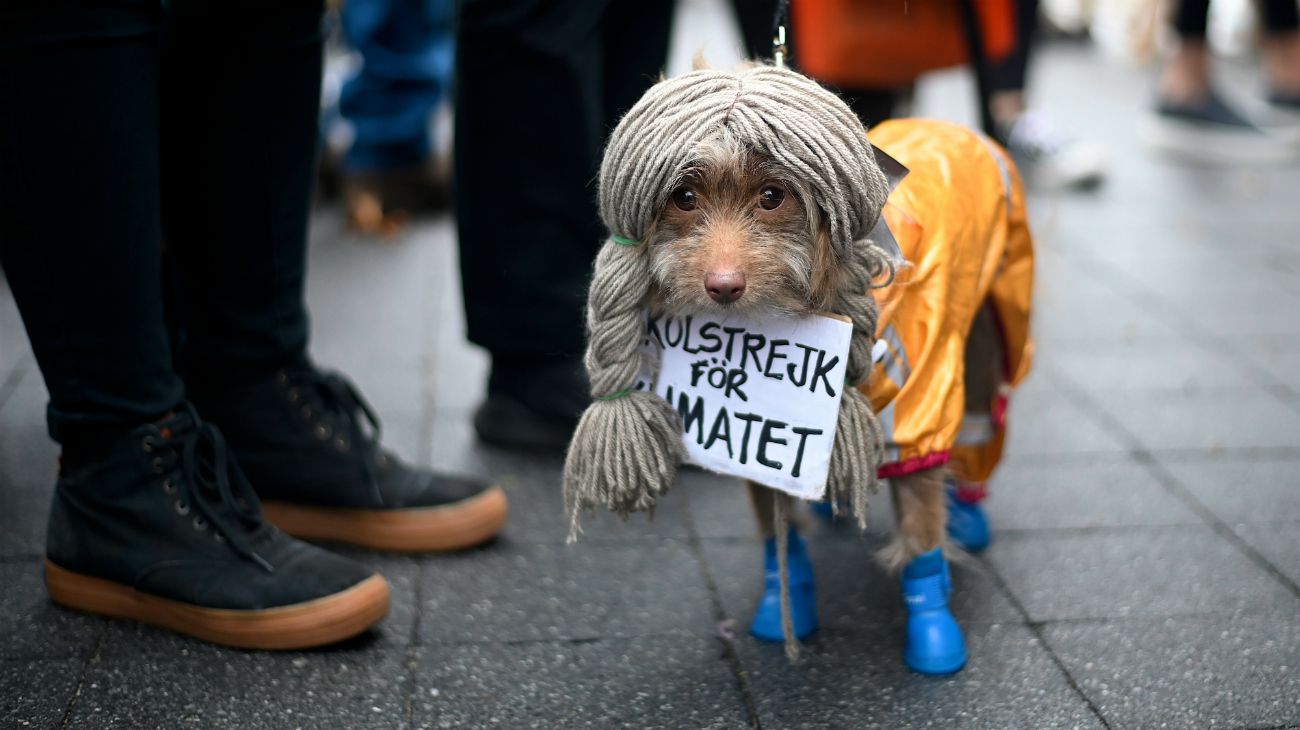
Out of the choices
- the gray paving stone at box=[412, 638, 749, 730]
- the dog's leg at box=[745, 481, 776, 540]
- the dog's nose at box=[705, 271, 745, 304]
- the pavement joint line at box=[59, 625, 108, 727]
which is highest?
the dog's nose at box=[705, 271, 745, 304]

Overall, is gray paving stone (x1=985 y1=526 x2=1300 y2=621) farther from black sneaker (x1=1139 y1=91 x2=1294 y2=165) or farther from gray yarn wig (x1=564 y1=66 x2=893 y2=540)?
black sneaker (x1=1139 y1=91 x2=1294 y2=165)

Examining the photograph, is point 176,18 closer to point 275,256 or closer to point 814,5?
point 275,256

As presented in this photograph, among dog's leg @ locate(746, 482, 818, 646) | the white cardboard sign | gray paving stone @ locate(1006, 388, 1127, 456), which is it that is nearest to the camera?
the white cardboard sign

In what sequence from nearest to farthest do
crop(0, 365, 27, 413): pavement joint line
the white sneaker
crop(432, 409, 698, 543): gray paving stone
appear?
crop(432, 409, 698, 543): gray paving stone < crop(0, 365, 27, 413): pavement joint line < the white sneaker

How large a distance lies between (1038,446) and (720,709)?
54.2 inches

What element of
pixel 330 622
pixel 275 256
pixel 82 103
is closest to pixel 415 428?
pixel 275 256

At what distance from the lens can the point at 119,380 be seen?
202 cm

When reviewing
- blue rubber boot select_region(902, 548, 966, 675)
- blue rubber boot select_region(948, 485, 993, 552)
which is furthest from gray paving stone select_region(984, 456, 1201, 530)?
blue rubber boot select_region(902, 548, 966, 675)

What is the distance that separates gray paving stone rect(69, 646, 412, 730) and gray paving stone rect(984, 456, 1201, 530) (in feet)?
4.32

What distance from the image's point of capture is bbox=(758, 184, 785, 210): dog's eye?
1702mm

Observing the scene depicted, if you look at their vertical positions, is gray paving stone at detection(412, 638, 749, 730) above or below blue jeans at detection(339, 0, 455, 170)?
below

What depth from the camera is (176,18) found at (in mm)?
2213

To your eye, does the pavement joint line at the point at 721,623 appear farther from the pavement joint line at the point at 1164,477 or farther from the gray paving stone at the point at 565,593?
the pavement joint line at the point at 1164,477

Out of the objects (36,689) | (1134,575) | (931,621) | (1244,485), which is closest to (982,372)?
(1134,575)
